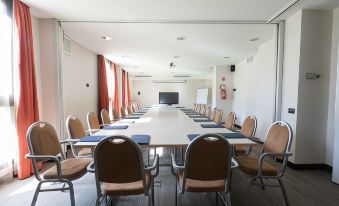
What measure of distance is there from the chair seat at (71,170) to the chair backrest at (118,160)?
0.58 metres

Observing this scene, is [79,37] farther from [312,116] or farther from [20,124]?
[312,116]

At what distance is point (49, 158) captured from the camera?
1650 millimetres

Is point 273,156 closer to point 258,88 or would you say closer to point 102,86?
point 258,88

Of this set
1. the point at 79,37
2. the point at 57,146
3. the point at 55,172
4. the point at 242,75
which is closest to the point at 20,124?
the point at 57,146

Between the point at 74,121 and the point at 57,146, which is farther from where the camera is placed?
the point at 74,121

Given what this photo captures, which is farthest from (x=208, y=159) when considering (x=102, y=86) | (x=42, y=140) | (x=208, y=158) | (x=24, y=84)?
(x=102, y=86)

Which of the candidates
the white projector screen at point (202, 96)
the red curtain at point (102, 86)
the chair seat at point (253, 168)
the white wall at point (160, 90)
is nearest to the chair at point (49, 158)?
the chair seat at point (253, 168)

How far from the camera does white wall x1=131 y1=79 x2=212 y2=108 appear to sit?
41.2ft

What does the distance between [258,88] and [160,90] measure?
814 centimetres

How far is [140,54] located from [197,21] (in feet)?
9.35

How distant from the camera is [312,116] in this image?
304cm

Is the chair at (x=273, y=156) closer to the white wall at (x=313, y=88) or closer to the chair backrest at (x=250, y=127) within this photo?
the chair backrest at (x=250, y=127)

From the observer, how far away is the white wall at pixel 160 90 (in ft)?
41.2

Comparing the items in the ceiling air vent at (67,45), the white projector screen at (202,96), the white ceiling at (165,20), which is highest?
the white ceiling at (165,20)
